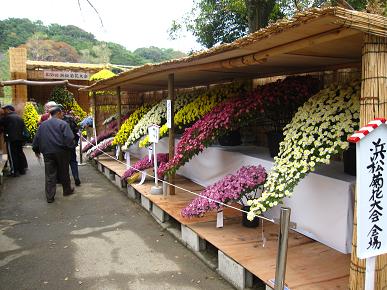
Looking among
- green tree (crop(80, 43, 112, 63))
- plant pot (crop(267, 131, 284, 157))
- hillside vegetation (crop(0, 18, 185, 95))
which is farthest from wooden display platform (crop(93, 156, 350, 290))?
green tree (crop(80, 43, 112, 63))

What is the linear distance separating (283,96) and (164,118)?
3.49m

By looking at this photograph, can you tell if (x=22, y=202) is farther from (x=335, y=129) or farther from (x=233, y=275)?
(x=335, y=129)

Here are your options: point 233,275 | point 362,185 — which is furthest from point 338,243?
point 362,185

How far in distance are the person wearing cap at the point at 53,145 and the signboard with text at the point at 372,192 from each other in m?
6.12

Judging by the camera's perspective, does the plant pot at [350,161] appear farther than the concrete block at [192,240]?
No

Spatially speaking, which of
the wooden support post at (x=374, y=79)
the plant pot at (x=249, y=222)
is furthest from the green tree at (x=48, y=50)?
the wooden support post at (x=374, y=79)

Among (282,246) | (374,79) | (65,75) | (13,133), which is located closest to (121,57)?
(65,75)

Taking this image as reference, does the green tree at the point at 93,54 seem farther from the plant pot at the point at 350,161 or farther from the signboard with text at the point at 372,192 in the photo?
the signboard with text at the point at 372,192

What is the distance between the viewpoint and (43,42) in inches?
1416

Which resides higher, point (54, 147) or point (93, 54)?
point (93, 54)

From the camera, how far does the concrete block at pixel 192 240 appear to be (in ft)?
15.3

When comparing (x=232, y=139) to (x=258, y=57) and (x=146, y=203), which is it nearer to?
(x=146, y=203)

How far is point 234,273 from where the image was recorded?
3770 millimetres

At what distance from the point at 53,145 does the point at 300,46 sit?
5643 millimetres
